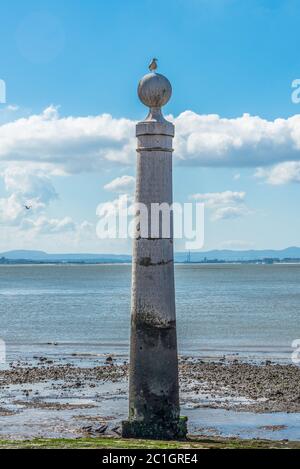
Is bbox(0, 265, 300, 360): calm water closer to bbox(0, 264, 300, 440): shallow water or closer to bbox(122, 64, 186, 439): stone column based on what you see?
bbox(0, 264, 300, 440): shallow water

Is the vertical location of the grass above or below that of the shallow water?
above

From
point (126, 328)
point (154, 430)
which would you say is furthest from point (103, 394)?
point (126, 328)

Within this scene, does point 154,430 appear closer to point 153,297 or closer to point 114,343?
point 153,297

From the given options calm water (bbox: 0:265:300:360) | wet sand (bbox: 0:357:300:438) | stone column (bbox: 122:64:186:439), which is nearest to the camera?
stone column (bbox: 122:64:186:439)

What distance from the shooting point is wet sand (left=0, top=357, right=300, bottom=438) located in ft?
71.0

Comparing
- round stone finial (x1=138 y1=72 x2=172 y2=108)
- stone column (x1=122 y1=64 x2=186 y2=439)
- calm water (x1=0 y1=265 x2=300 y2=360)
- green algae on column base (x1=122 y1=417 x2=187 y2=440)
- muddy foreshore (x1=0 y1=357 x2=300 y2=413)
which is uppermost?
round stone finial (x1=138 y1=72 x2=172 y2=108)

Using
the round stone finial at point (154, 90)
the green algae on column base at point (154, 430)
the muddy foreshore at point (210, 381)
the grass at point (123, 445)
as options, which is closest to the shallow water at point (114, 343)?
the muddy foreshore at point (210, 381)

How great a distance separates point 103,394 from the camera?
89.9 feet

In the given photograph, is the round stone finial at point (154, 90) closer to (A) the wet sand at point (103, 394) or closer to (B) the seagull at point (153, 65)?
(B) the seagull at point (153, 65)

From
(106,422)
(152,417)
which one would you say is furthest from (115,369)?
(152,417)

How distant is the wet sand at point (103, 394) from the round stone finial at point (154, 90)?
7533 millimetres

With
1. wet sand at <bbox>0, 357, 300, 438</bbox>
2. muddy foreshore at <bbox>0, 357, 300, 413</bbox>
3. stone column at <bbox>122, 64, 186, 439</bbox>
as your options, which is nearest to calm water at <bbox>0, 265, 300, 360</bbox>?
muddy foreshore at <bbox>0, 357, 300, 413</bbox>

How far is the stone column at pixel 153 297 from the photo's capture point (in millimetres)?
17109

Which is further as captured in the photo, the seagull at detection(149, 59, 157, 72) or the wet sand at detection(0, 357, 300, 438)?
the wet sand at detection(0, 357, 300, 438)
